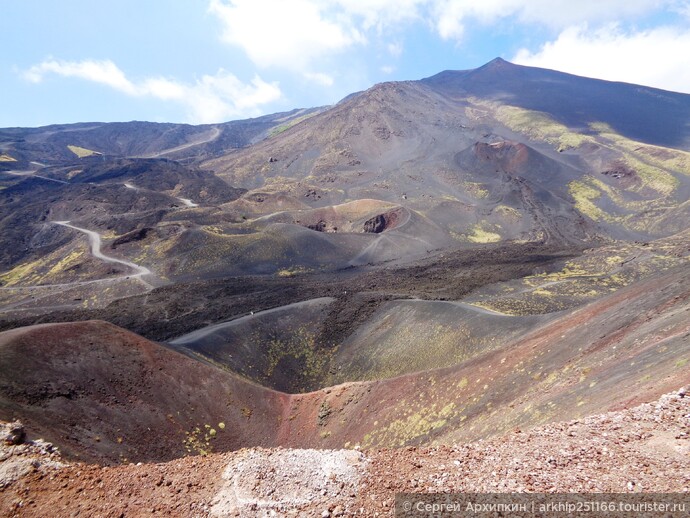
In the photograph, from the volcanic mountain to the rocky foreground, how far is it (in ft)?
8.08

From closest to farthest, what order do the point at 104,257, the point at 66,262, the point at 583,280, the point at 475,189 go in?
the point at 583,280, the point at 104,257, the point at 66,262, the point at 475,189

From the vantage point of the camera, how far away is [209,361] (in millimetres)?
28781

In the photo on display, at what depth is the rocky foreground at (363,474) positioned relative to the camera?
8164 millimetres

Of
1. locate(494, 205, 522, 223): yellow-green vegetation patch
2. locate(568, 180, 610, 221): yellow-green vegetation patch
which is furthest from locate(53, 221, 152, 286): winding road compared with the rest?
locate(568, 180, 610, 221): yellow-green vegetation patch

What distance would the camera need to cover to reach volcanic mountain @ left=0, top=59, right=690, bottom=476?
19000 millimetres

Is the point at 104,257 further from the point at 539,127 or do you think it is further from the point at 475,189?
the point at 539,127

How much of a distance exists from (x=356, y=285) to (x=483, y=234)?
33686 millimetres

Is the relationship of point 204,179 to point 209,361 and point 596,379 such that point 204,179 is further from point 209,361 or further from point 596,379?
point 596,379

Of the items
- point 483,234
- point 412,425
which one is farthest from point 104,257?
point 483,234

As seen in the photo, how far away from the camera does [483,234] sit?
73.1 meters

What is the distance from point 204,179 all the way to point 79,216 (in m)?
34.3

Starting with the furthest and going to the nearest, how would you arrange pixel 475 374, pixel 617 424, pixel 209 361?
1. pixel 209 361
2. pixel 475 374
3. pixel 617 424

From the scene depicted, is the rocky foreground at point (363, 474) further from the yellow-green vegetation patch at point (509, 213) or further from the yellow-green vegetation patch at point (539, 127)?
the yellow-green vegetation patch at point (539, 127)

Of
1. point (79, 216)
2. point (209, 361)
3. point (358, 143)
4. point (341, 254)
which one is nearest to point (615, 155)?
point (358, 143)
